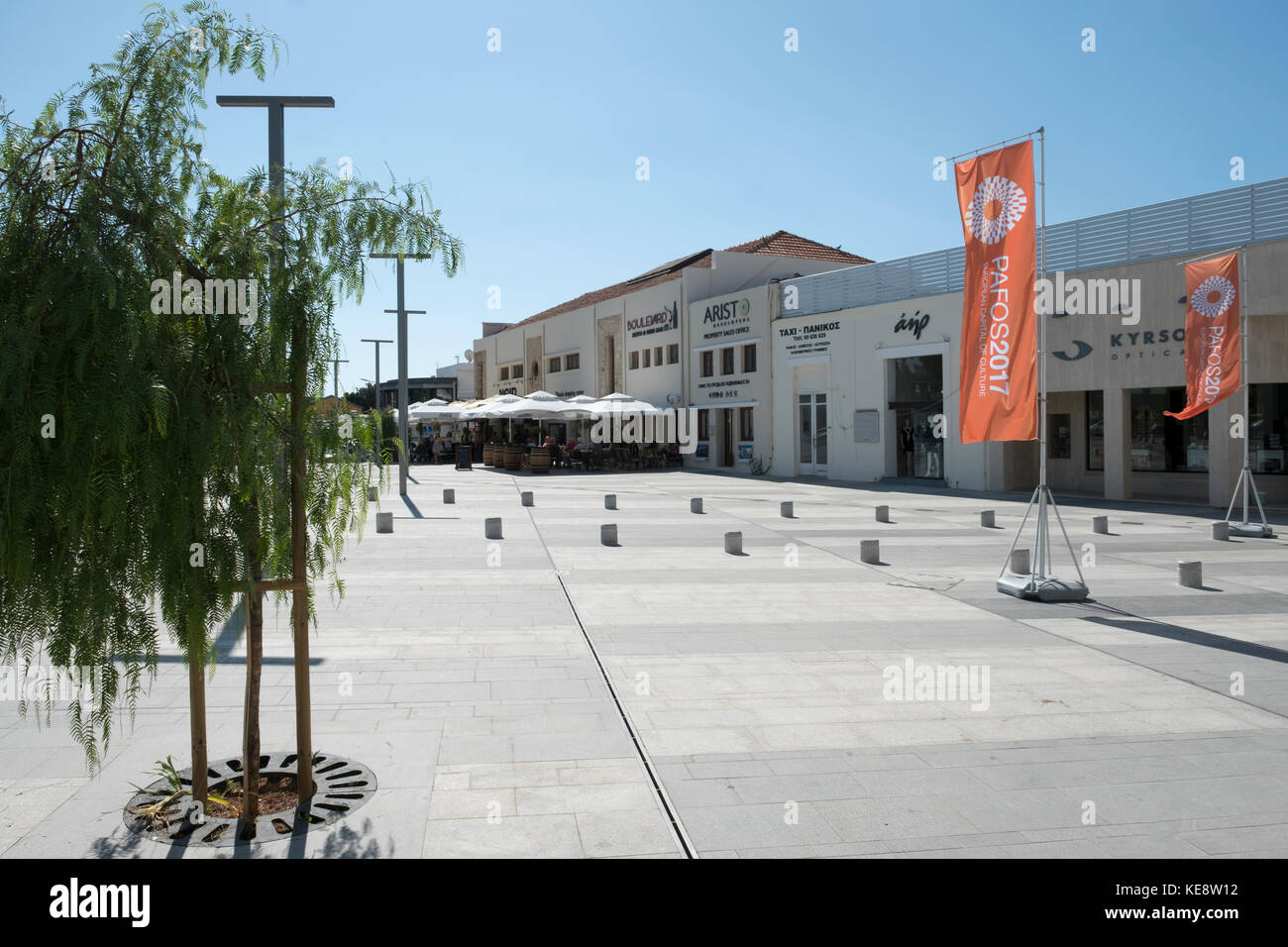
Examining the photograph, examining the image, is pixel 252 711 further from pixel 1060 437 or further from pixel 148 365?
pixel 1060 437

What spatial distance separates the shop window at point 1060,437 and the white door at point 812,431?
7.65 m

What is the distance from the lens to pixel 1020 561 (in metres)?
11.3

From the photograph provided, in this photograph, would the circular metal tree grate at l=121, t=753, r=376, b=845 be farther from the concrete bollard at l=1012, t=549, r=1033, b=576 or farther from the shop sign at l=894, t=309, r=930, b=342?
the shop sign at l=894, t=309, r=930, b=342

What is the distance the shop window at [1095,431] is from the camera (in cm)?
2519

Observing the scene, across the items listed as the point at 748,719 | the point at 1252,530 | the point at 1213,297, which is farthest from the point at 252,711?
the point at 1252,530

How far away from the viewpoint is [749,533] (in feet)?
53.5

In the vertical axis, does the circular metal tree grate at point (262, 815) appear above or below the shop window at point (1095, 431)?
below

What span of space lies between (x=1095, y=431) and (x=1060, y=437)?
3.72ft

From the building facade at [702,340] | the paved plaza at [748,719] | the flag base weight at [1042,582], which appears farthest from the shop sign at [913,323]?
the flag base weight at [1042,582]

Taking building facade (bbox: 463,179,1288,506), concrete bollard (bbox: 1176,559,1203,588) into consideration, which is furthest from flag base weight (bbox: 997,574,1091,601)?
building facade (bbox: 463,179,1288,506)

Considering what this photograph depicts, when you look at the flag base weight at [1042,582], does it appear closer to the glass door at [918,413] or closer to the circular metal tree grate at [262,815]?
the circular metal tree grate at [262,815]

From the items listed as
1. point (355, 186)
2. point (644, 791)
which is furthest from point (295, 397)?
point (644, 791)
